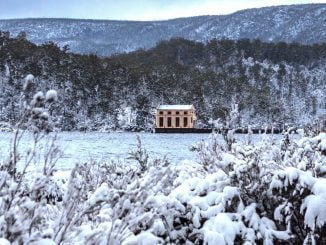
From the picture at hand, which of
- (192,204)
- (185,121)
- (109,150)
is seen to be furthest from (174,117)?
(192,204)

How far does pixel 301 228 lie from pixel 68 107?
102 meters

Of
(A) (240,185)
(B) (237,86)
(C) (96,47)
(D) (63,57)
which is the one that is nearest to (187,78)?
(B) (237,86)

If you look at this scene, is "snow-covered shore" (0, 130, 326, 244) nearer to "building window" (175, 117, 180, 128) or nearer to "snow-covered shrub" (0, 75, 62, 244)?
"snow-covered shrub" (0, 75, 62, 244)

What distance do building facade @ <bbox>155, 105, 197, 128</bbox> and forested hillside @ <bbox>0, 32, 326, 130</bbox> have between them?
4569mm

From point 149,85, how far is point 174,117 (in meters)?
16.2

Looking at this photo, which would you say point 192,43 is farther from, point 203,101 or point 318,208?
point 318,208

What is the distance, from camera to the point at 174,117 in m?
102

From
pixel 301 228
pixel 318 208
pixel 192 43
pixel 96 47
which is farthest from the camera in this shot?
pixel 96 47

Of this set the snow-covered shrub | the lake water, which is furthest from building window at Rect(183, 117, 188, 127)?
the snow-covered shrub

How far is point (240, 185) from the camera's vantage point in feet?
16.5

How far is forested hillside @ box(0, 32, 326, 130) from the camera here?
105812mm

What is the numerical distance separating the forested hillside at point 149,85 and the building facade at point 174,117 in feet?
15.0

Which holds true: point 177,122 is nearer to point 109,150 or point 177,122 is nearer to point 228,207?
point 109,150

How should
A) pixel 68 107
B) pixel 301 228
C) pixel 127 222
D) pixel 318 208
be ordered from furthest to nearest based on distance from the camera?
pixel 68 107 → pixel 301 228 → pixel 318 208 → pixel 127 222
